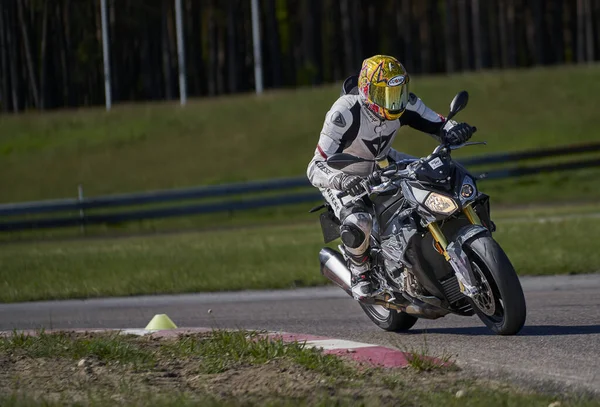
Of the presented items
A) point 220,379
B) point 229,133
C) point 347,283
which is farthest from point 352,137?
point 229,133

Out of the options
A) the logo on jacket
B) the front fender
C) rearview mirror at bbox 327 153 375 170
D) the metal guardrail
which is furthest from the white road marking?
the metal guardrail

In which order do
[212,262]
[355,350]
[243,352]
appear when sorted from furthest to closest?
[212,262] → [355,350] → [243,352]

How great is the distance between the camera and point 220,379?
5.35 m

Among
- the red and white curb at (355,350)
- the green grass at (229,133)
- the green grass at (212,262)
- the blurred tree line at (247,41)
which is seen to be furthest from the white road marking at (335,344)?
the blurred tree line at (247,41)

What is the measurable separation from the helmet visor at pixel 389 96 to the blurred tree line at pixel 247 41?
87.4 feet

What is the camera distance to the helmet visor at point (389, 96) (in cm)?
712

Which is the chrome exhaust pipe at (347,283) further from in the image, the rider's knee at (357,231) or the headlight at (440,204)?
the headlight at (440,204)

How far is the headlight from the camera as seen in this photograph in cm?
639

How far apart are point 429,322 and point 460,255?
1.71m

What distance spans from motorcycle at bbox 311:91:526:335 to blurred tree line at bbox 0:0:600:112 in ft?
88.7

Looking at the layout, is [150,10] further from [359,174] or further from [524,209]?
[359,174]

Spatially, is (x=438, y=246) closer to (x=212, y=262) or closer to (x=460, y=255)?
(x=460, y=255)

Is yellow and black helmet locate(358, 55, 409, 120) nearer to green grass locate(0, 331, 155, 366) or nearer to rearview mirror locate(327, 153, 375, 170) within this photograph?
rearview mirror locate(327, 153, 375, 170)

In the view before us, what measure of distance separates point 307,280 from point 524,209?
11.1 metres
